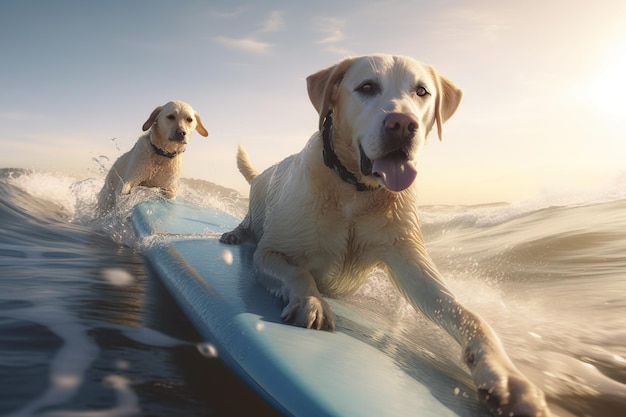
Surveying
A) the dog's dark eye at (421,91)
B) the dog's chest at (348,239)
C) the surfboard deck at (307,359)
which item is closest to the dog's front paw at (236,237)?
the surfboard deck at (307,359)

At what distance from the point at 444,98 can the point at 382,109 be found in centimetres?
73

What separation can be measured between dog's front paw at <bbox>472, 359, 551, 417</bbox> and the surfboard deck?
0.19 feet

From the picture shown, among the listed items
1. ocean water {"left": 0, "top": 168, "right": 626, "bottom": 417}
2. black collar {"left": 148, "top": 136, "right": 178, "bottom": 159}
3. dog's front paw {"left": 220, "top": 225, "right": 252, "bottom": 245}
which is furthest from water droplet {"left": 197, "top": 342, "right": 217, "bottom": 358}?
black collar {"left": 148, "top": 136, "right": 178, "bottom": 159}

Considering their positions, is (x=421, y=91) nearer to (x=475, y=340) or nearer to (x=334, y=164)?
(x=334, y=164)

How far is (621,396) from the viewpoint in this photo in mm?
2322

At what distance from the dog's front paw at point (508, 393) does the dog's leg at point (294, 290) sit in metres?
0.69

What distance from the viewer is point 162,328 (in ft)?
8.61

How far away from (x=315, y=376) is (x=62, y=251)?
4098mm

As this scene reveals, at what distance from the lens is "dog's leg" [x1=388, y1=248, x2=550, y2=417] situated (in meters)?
1.70

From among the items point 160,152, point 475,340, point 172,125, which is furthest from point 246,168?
point 475,340

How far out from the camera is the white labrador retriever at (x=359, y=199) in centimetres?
241

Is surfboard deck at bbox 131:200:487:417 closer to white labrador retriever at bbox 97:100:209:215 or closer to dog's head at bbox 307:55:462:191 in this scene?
dog's head at bbox 307:55:462:191

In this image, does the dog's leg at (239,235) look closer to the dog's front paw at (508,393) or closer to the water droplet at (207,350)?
the water droplet at (207,350)

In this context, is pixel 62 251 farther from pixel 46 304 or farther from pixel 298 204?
pixel 298 204
